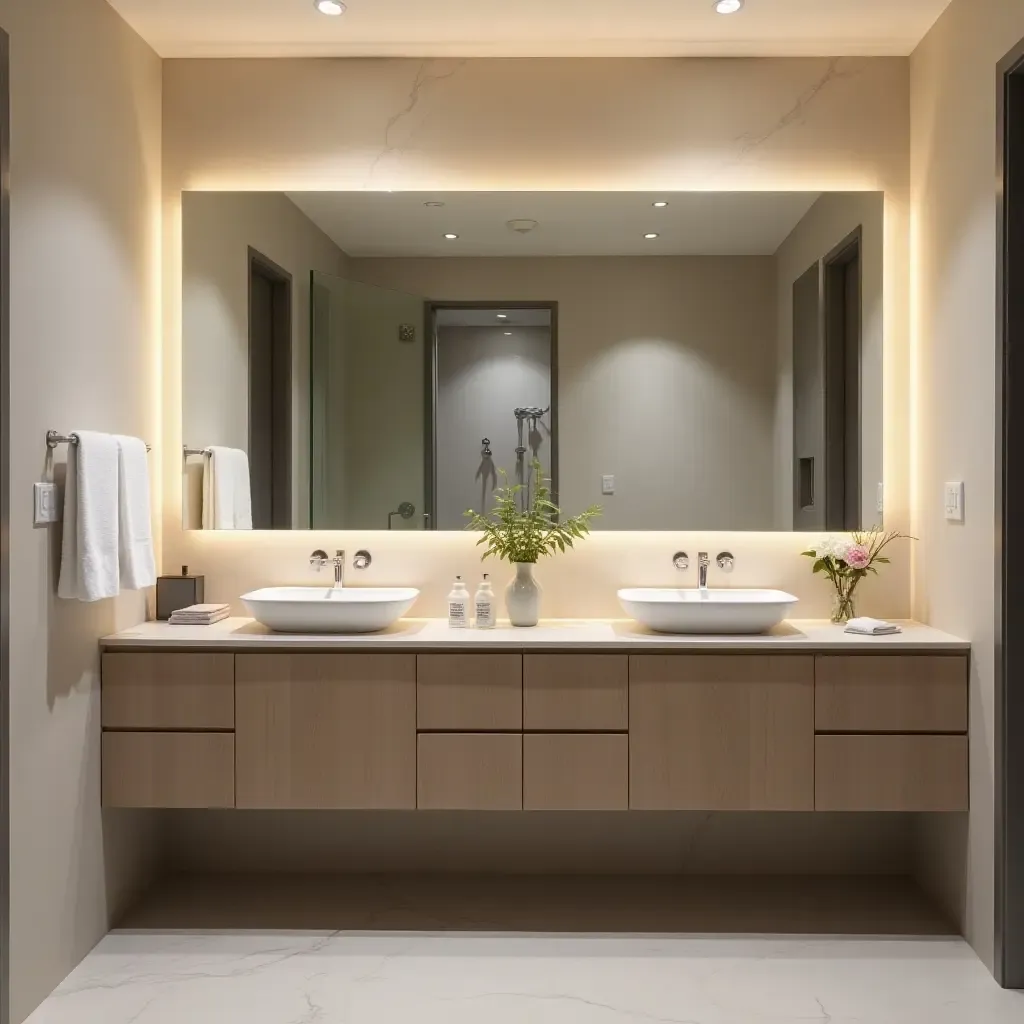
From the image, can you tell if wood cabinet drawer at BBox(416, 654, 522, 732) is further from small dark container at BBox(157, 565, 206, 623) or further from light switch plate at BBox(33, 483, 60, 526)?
light switch plate at BBox(33, 483, 60, 526)

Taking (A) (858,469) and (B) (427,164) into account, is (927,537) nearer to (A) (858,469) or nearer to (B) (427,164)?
(A) (858,469)

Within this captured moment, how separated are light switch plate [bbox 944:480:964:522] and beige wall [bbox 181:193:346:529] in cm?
200

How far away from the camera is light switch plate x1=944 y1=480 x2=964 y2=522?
8.46ft

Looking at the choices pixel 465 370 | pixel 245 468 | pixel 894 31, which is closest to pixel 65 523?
pixel 245 468

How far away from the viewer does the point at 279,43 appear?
9.64 feet

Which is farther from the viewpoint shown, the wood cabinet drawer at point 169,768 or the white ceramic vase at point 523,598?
the white ceramic vase at point 523,598

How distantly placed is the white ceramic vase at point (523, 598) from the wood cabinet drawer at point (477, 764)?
40 cm

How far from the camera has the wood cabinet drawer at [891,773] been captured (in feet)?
8.26

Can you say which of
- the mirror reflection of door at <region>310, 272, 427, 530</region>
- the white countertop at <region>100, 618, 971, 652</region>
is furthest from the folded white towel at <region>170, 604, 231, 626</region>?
the mirror reflection of door at <region>310, 272, 427, 530</region>

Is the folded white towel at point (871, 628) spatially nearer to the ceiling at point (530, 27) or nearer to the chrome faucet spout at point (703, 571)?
the chrome faucet spout at point (703, 571)

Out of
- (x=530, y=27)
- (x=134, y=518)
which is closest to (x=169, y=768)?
(x=134, y=518)

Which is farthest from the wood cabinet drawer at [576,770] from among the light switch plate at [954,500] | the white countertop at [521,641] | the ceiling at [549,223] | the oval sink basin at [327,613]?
the ceiling at [549,223]

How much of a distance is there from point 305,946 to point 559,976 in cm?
71

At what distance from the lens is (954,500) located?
2613mm
